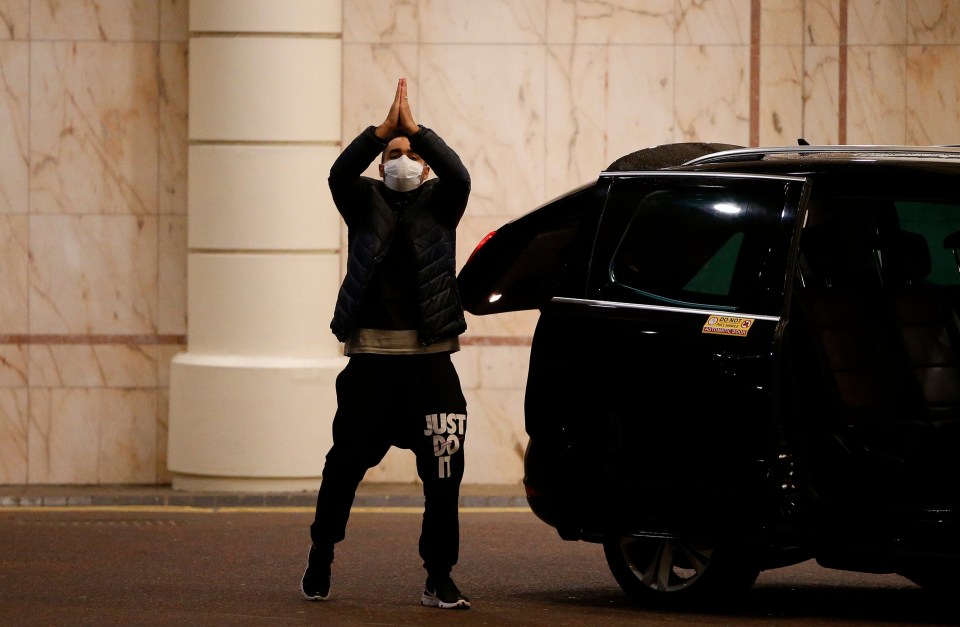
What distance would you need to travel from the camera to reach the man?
25.2ft

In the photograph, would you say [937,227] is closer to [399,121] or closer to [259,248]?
[259,248]

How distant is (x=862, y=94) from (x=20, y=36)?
5641 mm

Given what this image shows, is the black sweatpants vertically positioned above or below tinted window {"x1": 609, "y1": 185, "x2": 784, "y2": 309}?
below

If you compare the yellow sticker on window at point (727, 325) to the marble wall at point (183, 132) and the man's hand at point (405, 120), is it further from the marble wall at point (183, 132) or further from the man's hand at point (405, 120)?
the marble wall at point (183, 132)

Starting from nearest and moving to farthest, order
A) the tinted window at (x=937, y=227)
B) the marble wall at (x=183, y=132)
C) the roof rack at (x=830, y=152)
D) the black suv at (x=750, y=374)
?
the black suv at (x=750, y=374) < the roof rack at (x=830, y=152) < the tinted window at (x=937, y=227) < the marble wall at (x=183, y=132)

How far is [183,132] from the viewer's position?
1277 centimetres

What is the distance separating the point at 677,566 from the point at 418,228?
67.5 inches

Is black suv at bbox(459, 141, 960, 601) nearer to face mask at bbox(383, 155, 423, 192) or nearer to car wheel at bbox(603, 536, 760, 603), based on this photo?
car wheel at bbox(603, 536, 760, 603)

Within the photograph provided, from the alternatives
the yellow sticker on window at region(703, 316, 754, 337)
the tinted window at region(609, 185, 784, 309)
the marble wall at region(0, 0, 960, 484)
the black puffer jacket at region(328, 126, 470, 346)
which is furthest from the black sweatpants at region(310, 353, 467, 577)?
the marble wall at region(0, 0, 960, 484)

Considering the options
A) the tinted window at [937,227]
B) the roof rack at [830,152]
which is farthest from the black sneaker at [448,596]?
the tinted window at [937,227]

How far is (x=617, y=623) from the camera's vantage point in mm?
7340

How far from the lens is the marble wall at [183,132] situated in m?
12.7

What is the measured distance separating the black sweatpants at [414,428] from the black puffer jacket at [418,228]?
0.16 meters

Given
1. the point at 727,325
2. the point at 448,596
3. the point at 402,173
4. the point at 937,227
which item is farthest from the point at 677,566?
the point at 937,227
